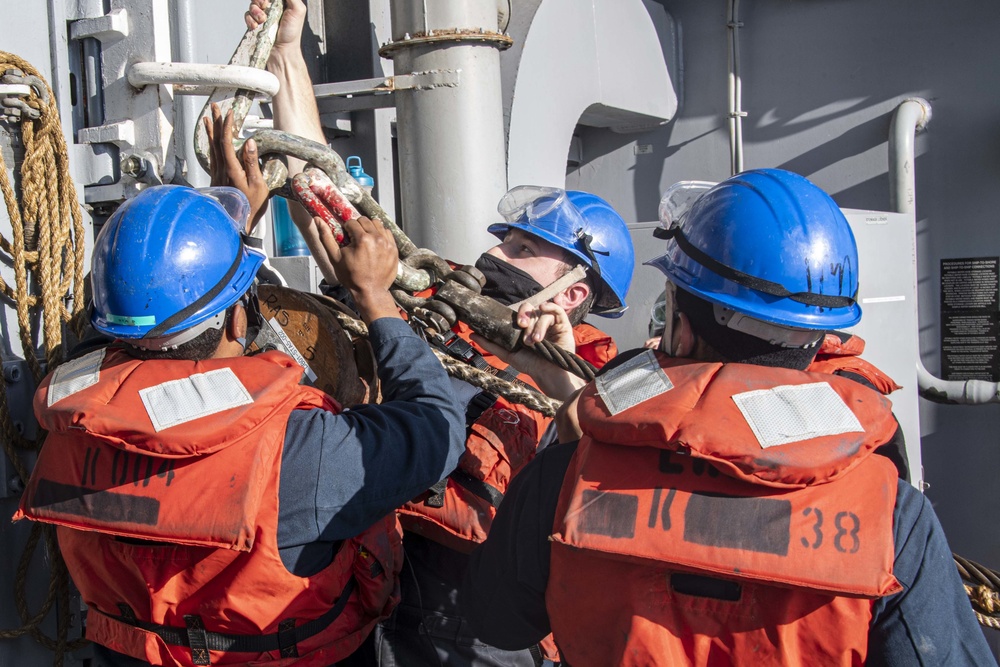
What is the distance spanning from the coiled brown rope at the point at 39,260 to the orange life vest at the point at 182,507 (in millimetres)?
399

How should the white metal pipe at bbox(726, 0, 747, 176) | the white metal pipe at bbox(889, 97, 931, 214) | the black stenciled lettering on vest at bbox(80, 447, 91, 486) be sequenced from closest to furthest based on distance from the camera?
the black stenciled lettering on vest at bbox(80, 447, 91, 486)
the white metal pipe at bbox(889, 97, 931, 214)
the white metal pipe at bbox(726, 0, 747, 176)

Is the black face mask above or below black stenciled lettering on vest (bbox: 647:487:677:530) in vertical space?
above

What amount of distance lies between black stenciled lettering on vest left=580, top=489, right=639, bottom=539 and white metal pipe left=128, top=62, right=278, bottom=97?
1.42 meters

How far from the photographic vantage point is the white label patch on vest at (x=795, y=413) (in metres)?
1.27

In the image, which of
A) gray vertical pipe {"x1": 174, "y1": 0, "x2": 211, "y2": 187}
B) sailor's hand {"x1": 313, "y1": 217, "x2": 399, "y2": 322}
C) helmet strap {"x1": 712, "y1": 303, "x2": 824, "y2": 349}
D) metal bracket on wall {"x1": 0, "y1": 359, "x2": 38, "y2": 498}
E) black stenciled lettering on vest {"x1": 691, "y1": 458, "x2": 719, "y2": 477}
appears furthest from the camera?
gray vertical pipe {"x1": 174, "y1": 0, "x2": 211, "y2": 187}

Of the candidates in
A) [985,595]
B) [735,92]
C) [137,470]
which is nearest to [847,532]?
[137,470]

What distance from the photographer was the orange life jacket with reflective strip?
2.12 m

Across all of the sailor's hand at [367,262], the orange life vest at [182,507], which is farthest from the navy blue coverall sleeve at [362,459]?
the sailor's hand at [367,262]

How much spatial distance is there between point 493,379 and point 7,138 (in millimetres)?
1355

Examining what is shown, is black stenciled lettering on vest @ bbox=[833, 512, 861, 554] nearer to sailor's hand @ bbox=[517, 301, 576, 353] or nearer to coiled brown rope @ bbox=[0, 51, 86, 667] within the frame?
sailor's hand @ bbox=[517, 301, 576, 353]

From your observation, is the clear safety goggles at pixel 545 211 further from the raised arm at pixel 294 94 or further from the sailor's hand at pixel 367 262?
the sailor's hand at pixel 367 262

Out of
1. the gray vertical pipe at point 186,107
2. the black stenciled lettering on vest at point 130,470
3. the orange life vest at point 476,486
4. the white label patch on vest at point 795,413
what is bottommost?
the orange life vest at point 476,486

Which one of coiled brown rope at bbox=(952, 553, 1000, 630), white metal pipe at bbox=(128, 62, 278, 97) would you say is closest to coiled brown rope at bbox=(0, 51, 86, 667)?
white metal pipe at bbox=(128, 62, 278, 97)

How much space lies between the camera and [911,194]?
154 inches
